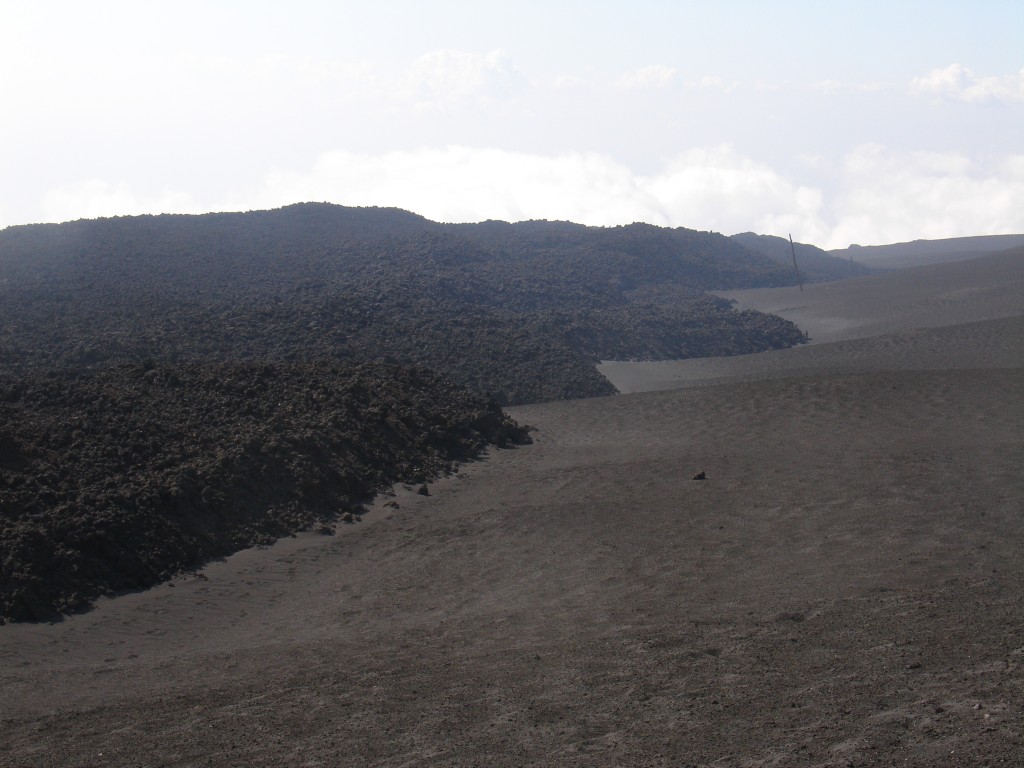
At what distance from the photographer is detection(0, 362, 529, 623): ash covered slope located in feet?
34.4

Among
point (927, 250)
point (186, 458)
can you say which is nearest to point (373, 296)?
point (186, 458)

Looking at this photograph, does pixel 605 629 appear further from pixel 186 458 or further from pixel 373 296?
pixel 373 296

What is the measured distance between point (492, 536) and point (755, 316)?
34186mm

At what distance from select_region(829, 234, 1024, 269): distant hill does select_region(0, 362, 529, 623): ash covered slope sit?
81.7 metres

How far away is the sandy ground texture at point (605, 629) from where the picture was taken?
577 cm

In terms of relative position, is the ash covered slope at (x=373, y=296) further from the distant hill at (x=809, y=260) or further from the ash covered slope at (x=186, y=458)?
the distant hill at (x=809, y=260)

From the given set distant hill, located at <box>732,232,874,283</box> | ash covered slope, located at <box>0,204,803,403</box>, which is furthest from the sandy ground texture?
distant hill, located at <box>732,232,874,283</box>

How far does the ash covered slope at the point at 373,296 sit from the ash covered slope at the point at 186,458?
6304 millimetres

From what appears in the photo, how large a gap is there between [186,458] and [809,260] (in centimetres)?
7501

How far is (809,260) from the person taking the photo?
265 ft

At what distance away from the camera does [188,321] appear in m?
27.8

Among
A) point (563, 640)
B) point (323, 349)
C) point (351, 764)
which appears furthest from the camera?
point (323, 349)

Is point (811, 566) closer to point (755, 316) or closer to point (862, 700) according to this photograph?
point (862, 700)

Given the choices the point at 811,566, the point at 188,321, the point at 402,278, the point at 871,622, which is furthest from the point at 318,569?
the point at 402,278
